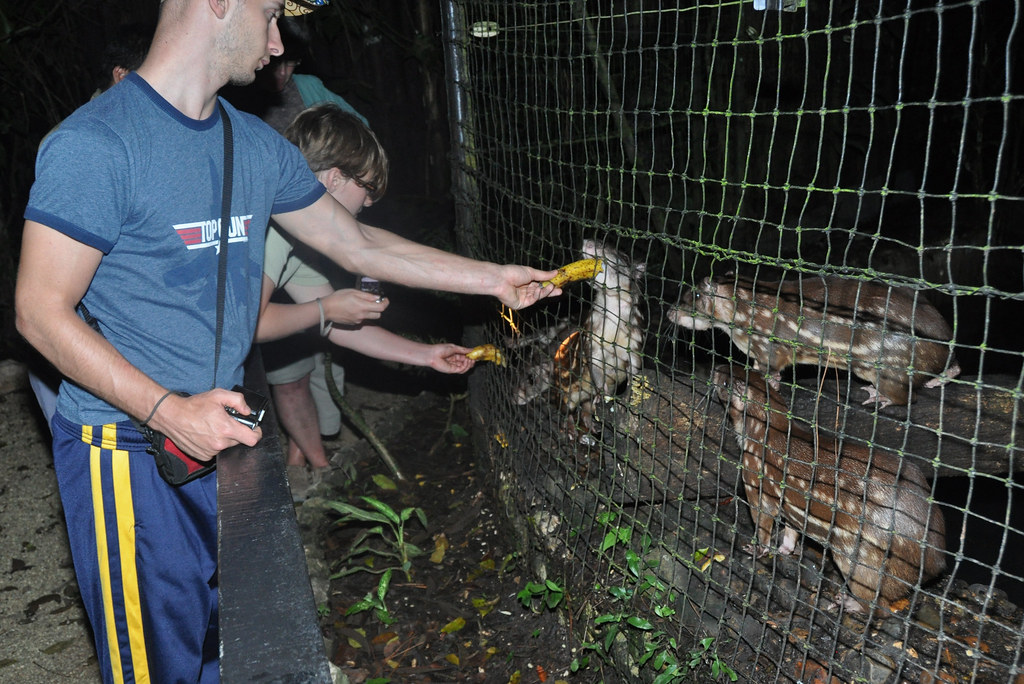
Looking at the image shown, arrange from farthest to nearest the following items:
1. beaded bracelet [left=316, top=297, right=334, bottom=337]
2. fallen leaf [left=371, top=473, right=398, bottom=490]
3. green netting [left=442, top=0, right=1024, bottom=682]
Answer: fallen leaf [left=371, top=473, right=398, bottom=490]
beaded bracelet [left=316, top=297, right=334, bottom=337]
green netting [left=442, top=0, right=1024, bottom=682]

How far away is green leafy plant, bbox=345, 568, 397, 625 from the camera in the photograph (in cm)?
429

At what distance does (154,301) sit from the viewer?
2.71 m

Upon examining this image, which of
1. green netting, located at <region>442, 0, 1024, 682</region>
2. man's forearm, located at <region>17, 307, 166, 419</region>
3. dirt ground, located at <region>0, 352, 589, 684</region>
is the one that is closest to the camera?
man's forearm, located at <region>17, 307, 166, 419</region>

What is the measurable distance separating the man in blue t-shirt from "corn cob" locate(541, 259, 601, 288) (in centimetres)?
109

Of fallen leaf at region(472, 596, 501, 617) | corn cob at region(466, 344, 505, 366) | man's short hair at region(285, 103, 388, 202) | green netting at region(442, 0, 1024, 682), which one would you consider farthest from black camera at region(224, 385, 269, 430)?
fallen leaf at region(472, 596, 501, 617)

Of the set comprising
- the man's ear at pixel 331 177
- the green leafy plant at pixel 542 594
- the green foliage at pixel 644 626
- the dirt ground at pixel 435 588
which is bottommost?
the dirt ground at pixel 435 588

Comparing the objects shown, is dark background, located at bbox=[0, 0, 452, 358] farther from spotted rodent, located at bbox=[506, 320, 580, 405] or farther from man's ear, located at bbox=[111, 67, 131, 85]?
man's ear, located at bbox=[111, 67, 131, 85]

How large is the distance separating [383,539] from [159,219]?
2.85 m

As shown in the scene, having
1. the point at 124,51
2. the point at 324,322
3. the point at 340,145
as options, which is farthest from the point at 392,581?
the point at 124,51

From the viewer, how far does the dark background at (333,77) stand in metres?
7.93

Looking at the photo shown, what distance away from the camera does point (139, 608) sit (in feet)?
9.45

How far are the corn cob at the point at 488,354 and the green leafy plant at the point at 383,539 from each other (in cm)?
95

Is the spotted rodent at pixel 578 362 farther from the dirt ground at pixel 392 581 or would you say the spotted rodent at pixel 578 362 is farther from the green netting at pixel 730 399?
the dirt ground at pixel 392 581

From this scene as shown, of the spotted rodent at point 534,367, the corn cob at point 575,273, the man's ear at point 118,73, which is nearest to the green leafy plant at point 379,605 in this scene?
the spotted rodent at point 534,367
